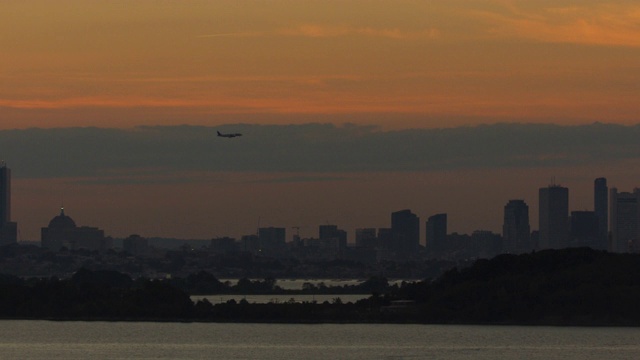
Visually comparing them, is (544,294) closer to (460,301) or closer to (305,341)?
(460,301)

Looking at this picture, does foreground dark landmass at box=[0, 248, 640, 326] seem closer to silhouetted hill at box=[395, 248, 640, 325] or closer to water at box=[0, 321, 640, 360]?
silhouetted hill at box=[395, 248, 640, 325]

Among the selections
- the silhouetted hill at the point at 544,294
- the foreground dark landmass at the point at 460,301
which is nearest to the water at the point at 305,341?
the foreground dark landmass at the point at 460,301

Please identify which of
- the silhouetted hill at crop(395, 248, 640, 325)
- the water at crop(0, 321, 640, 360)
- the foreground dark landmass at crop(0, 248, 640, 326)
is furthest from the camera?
the foreground dark landmass at crop(0, 248, 640, 326)

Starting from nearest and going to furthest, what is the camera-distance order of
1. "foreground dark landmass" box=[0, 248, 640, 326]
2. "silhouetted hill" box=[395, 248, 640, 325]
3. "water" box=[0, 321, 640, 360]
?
"water" box=[0, 321, 640, 360]
"silhouetted hill" box=[395, 248, 640, 325]
"foreground dark landmass" box=[0, 248, 640, 326]

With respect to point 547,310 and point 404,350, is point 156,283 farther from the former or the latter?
point 404,350

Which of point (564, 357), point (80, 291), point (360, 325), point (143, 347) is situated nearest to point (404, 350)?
point (564, 357)

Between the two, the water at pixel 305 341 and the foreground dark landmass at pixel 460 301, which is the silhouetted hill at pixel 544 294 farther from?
the water at pixel 305 341

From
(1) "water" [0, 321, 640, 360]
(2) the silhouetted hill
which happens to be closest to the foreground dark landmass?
(2) the silhouetted hill
